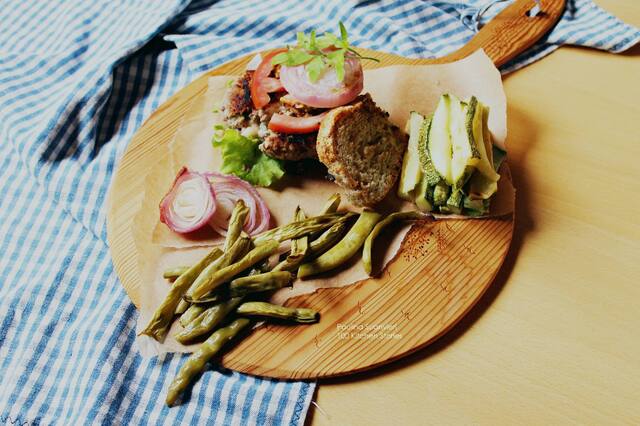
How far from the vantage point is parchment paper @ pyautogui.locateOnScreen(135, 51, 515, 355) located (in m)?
4.22

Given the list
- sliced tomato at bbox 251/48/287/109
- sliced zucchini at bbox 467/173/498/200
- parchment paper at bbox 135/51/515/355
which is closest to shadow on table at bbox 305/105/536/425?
parchment paper at bbox 135/51/515/355

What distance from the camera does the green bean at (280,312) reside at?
3965 millimetres

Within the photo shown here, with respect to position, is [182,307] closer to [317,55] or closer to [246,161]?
[246,161]

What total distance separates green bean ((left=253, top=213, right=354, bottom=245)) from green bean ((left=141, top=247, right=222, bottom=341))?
381 millimetres

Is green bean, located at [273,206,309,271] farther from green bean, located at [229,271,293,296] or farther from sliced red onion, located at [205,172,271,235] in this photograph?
sliced red onion, located at [205,172,271,235]

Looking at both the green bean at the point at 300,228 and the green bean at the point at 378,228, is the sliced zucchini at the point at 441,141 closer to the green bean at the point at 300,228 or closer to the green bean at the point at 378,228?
the green bean at the point at 378,228

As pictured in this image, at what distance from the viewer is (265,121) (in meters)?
4.68

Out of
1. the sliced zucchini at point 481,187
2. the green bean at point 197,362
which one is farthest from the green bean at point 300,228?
the sliced zucchini at point 481,187

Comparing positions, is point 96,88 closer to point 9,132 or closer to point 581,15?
point 9,132

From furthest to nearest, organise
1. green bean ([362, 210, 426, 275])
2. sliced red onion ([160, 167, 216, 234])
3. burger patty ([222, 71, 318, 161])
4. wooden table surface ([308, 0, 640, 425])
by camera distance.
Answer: burger patty ([222, 71, 318, 161]), sliced red onion ([160, 167, 216, 234]), green bean ([362, 210, 426, 275]), wooden table surface ([308, 0, 640, 425])

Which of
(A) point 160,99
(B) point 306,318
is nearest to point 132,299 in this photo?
(B) point 306,318

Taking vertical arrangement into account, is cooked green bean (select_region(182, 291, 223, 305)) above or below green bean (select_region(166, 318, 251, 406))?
above

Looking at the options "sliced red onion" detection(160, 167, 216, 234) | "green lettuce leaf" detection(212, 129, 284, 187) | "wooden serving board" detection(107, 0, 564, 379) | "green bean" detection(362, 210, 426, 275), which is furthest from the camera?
"green lettuce leaf" detection(212, 129, 284, 187)

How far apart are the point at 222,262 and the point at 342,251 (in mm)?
777
